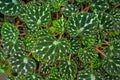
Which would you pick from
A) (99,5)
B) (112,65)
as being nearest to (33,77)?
(112,65)

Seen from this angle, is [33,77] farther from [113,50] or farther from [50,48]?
[113,50]

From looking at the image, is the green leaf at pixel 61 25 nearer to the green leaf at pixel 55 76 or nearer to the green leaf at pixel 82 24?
the green leaf at pixel 82 24

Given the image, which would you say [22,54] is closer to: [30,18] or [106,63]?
[30,18]

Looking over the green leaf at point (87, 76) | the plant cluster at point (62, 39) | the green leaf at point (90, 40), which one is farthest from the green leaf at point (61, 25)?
the green leaf at point (87, 76)

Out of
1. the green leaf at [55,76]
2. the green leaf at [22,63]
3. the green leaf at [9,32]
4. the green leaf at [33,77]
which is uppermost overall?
the green leaf at [9,32]

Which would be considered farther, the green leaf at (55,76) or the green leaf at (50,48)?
the green leaf at (55,76)

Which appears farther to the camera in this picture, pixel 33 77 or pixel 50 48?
pixel 33 77
